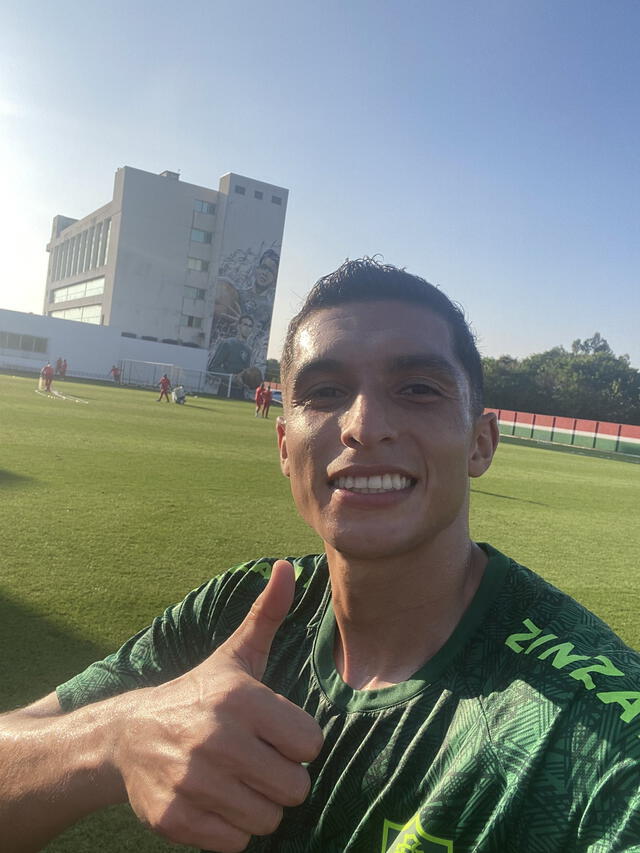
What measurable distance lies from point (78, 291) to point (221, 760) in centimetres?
8008

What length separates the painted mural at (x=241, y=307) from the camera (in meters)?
66.4

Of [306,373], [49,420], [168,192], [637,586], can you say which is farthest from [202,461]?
[168,192]

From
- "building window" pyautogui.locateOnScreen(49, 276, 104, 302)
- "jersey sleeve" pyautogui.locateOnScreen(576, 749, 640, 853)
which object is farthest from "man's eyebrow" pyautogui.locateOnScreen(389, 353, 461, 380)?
"building window" pyautogui.locateOnScreen(49, 276, 104, 302)

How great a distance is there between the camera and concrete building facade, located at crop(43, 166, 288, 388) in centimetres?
6338

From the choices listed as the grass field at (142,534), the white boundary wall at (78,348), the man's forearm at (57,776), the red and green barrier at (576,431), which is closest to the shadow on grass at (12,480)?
the grass field at (142,534)

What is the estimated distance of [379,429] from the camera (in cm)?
172

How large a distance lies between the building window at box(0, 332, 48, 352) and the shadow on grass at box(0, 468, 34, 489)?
45230 millimetres

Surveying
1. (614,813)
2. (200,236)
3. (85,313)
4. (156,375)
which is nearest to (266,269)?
(200,236)

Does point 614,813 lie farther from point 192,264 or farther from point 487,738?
point 192,264

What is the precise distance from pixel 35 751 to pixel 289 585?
885mm

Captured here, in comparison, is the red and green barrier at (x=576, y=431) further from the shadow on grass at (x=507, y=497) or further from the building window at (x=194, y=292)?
the building window at (x=194, y=292)

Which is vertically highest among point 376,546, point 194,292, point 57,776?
point 194,292

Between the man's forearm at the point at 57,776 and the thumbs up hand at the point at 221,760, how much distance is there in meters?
0.18

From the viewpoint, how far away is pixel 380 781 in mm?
1424
